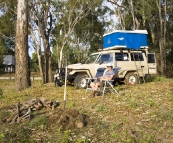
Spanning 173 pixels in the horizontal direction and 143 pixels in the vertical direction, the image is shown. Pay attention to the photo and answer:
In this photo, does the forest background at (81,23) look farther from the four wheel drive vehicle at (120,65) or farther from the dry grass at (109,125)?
the dry grass at (109,125)

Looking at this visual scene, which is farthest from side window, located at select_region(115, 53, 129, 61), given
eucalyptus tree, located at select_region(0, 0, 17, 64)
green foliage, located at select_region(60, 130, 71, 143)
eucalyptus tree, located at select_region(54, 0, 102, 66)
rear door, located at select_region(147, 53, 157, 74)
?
eucalyptus tree, located at select_region(0, 0, 17, 64)

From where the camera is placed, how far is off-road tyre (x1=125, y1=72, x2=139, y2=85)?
1133cm

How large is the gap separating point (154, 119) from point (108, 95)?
115 inches

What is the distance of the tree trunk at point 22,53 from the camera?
10188 millimetres

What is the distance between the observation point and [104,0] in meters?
23.8

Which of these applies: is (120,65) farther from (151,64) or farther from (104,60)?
(151,64)

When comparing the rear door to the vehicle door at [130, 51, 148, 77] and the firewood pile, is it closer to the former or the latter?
the vehicle door at [130, 51, 148, 77]

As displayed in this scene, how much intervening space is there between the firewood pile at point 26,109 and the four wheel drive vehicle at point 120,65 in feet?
12.9

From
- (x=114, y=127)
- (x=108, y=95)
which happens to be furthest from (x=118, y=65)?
(x=114, y=127)

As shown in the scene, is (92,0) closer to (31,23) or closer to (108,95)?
(31,23)

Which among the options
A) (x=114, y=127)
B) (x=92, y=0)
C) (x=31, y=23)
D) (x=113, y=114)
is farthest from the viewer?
(x=92, y=0)

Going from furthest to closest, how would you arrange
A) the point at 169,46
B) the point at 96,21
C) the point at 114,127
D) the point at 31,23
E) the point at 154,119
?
1. the point at 96,21
2. the point at 169,46
3. the point at 31,23
4. the point at 154,119
5. the point at 114,127

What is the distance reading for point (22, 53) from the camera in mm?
10312

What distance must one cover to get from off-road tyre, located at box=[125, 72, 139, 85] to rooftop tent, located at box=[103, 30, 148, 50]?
1.39 metres
